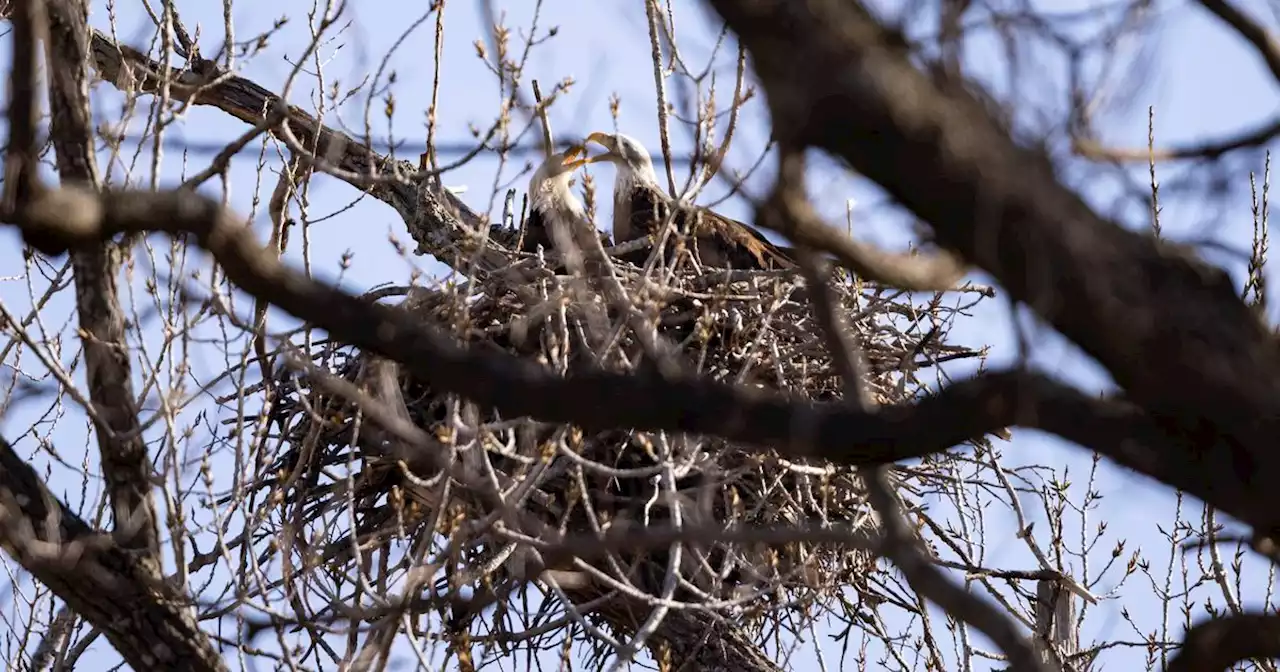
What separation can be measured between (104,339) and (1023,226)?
202 centimetres

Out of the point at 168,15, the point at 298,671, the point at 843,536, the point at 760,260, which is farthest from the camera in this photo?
the point at 760,260

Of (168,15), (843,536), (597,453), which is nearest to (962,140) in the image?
(843,536)

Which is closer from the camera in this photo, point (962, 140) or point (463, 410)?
point (962, 140)

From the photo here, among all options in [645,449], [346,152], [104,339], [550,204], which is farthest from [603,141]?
[104,339]

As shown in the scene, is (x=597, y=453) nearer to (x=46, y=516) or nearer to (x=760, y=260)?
A: (x=760, y=260)

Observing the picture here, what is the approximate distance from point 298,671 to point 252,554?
15.6 inches

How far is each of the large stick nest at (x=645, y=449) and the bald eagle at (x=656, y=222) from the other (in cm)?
44

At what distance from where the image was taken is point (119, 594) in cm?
305

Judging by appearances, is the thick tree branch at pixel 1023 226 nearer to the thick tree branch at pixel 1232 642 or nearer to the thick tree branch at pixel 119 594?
the thick tree branch at pixel 1232 642

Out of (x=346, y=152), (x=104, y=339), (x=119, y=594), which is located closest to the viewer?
(x=119, y=594)

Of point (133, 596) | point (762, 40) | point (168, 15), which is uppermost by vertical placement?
point (168, 15)

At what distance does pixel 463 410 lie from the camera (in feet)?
17.5

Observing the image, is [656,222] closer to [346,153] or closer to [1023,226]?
[346,153]

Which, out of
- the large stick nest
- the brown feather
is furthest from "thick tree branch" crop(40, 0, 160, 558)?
the brown feather
